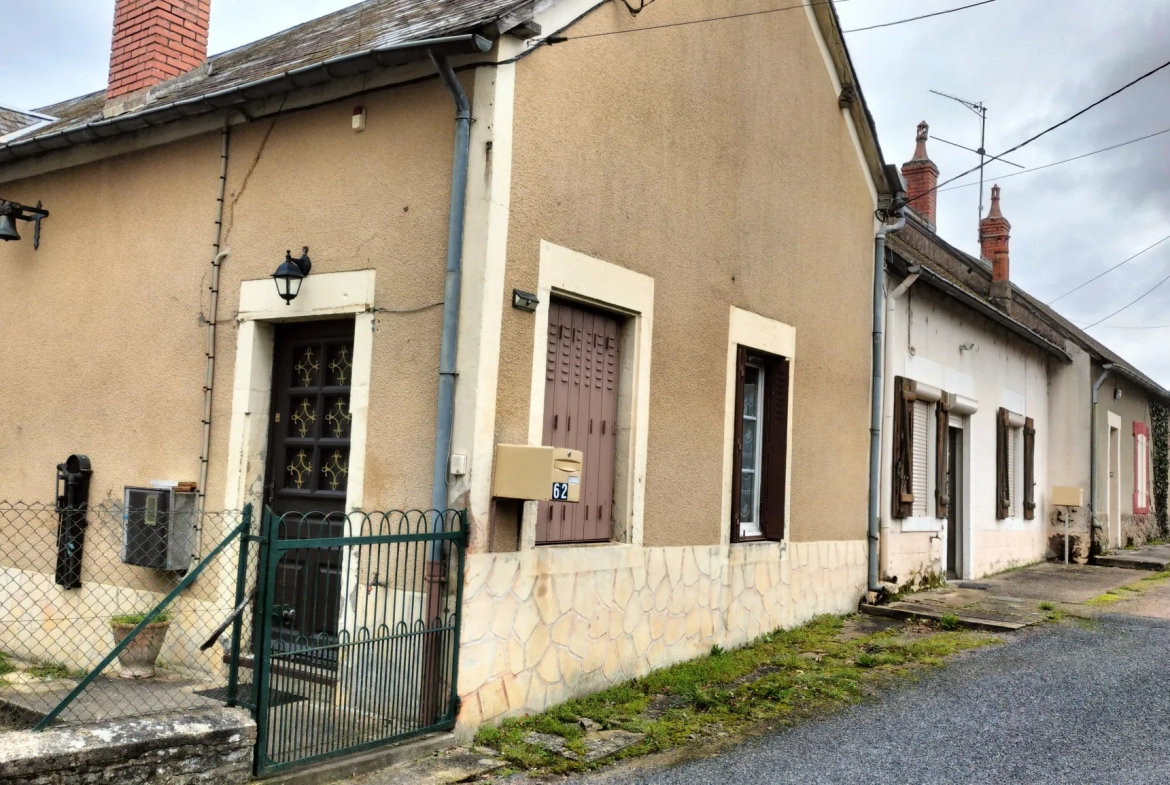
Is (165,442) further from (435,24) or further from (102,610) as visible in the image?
(435,24)

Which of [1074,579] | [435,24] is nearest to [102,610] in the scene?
[435,24]

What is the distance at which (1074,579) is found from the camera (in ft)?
44.7

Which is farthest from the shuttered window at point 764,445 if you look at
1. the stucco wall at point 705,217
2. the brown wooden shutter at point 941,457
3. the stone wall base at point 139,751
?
the stone wall base at point 139,751

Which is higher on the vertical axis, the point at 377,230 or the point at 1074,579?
the point at 377,230

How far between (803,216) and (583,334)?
342cm

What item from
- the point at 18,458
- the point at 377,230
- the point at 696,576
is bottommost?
the point at 696,576

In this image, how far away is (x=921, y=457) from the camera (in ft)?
39.5

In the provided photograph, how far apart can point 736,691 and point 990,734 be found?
1629 millimetres

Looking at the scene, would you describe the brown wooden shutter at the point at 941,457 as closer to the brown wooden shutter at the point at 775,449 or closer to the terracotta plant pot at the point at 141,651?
the brown wooden shutter at the point at 775,449

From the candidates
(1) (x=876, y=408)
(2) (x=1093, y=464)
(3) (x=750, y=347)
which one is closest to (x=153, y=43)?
(3) (x=750, y=347)

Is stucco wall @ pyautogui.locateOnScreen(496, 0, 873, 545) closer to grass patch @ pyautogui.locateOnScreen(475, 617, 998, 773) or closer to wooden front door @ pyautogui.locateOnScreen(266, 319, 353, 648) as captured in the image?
grass patch @ pyautogui.locateOnScreen(475, 617, 998, 773)

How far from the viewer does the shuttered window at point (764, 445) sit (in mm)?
8711

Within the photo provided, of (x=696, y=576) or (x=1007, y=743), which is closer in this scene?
(x=1007, y=743)

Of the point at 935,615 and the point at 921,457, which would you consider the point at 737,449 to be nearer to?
the point at 935,615
